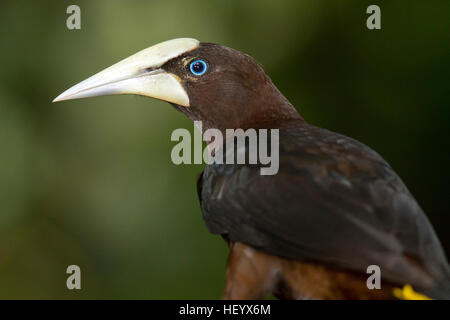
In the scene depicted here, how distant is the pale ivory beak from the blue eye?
0.07 meters

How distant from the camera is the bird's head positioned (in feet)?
9.26

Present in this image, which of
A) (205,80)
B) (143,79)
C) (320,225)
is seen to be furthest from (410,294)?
(143,79)

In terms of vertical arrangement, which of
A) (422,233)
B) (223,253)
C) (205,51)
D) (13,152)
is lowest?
(223,253)

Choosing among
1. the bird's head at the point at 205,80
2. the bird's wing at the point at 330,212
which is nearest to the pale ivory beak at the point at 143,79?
the bird's head at the point at 205,80

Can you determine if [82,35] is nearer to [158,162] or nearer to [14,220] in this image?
[158,162]

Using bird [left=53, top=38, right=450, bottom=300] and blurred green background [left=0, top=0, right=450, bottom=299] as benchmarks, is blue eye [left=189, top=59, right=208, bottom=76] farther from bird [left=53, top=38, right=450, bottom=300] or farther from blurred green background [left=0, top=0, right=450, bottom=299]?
blurred green background [left=0, top=0, right=450, bottom=299]

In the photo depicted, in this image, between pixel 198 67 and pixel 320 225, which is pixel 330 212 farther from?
pixel 198 67

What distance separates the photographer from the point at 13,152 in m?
4.31

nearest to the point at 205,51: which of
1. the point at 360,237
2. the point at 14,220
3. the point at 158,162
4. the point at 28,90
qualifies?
the point at 360,237

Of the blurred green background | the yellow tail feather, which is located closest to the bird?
the yellow tail feather

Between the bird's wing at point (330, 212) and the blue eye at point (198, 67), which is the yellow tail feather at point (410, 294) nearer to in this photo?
the bird's wing at point (330, 212)

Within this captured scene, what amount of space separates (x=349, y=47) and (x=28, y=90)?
222 centimetres

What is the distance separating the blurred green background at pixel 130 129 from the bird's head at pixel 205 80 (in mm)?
1454

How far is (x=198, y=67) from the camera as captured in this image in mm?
2857
